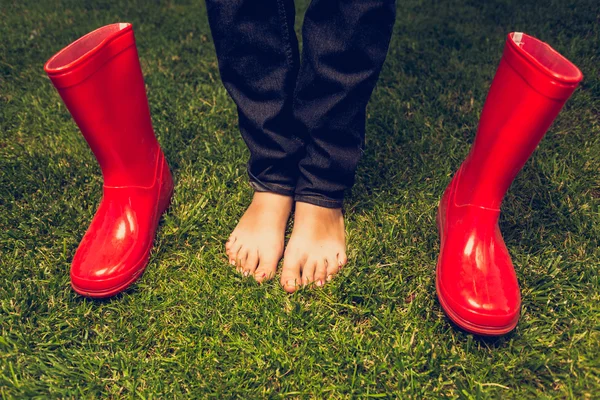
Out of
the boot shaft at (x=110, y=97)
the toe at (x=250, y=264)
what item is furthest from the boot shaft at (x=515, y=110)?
the boot shaft at (x=110, y=97)

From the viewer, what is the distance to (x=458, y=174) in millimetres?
1332

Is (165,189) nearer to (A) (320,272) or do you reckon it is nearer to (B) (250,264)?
(B) (250,264)

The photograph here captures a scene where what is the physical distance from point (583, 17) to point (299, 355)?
2440 mm

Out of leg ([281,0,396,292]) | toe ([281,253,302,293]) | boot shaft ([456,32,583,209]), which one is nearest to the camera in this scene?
boot shaft ([456,32,583,209])

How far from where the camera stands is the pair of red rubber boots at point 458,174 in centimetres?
101

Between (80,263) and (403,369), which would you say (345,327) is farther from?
(80,263)

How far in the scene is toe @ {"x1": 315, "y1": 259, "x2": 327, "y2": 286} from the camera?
1.29 meters

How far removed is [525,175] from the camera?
63.2 inches

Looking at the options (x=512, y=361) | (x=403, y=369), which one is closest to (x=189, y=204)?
(x=403, y=369)

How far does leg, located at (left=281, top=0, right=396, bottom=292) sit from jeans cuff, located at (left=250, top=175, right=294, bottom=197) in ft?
0.15

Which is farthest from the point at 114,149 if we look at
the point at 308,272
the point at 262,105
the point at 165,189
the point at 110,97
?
the point at 308,272

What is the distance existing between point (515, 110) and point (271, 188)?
2.35 feet

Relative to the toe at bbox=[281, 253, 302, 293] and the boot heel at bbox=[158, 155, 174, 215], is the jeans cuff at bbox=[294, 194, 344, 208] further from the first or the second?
the boot heel at bbox=[158, 155, 174, 215]

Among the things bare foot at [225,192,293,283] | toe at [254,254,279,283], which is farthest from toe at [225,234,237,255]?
toe at [254,254,279,283]
